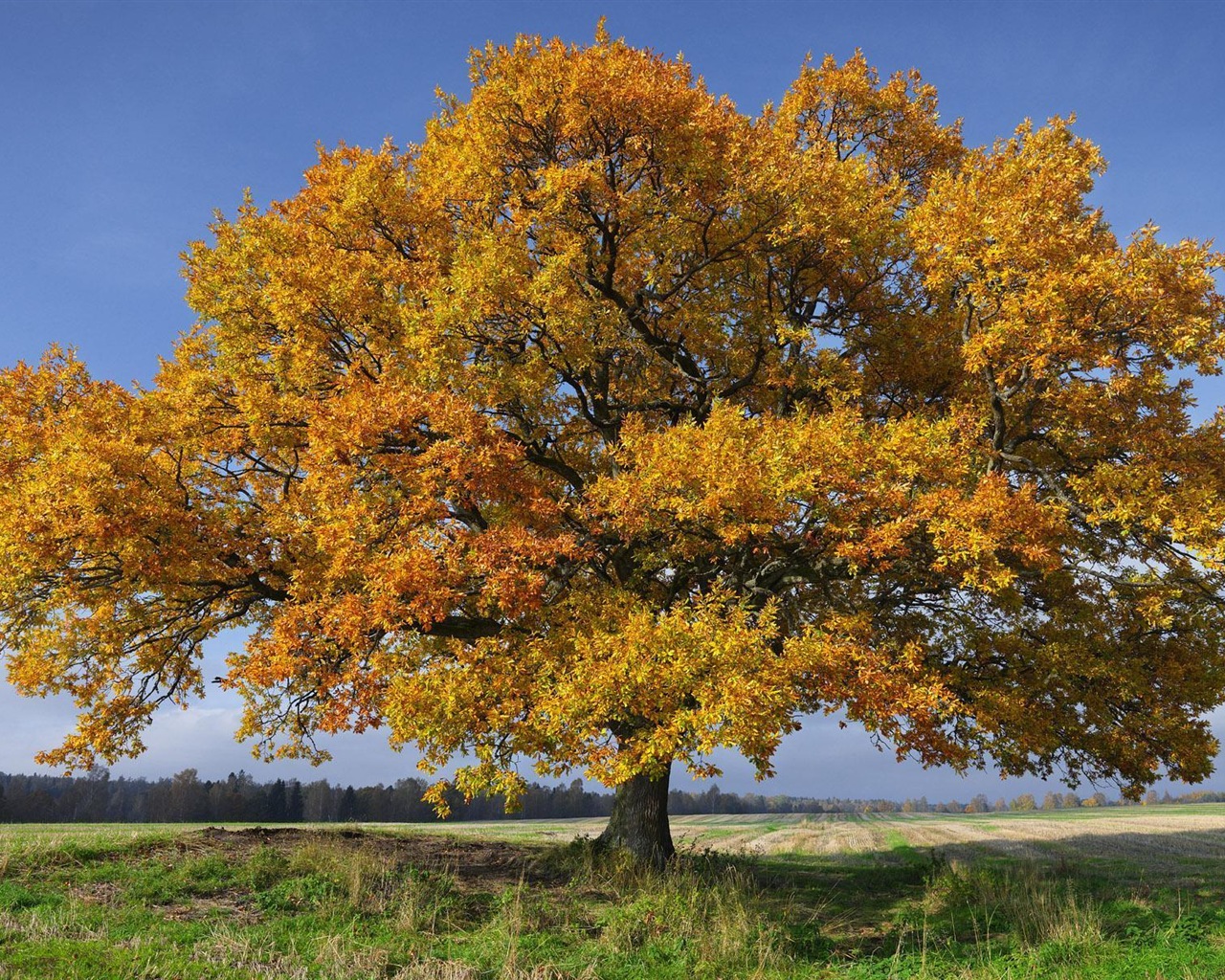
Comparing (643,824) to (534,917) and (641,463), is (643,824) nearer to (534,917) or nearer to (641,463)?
(534,917)

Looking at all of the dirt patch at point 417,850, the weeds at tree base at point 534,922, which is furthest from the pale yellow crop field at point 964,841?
the weeds at tree base at point 534,922

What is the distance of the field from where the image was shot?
10.1 metres

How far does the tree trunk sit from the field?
706 millimetres

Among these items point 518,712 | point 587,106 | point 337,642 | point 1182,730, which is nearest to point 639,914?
point 518,712

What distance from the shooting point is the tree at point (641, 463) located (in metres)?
13.2

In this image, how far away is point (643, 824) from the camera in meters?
18.5

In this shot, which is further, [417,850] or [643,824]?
[417,850]

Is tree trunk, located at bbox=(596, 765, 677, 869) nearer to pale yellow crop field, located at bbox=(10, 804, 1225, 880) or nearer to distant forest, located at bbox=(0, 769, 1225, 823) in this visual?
pale yellow crop field, located at bbox=(10, 804, 1225, 880)

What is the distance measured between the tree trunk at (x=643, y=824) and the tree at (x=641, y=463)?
93mm

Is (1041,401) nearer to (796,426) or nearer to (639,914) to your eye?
(796,426)

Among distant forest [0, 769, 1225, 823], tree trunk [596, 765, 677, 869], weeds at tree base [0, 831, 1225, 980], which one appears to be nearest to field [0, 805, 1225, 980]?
weeds at tree base [0, 831, 1225, 980]

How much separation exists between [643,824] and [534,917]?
21.1 feet

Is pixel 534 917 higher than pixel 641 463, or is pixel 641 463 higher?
pixel 641 463

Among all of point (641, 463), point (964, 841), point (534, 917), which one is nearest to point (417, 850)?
point (534, 917)
